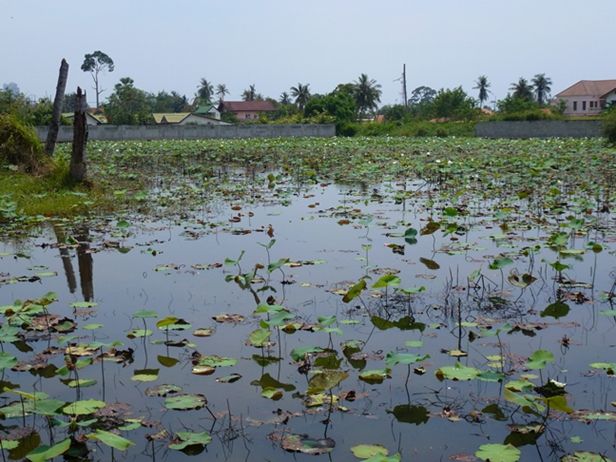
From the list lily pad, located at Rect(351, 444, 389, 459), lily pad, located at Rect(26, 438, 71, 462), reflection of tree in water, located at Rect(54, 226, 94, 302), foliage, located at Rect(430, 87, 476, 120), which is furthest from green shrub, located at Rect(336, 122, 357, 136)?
lily pad, located at Rect(26, 438, 71, 462)

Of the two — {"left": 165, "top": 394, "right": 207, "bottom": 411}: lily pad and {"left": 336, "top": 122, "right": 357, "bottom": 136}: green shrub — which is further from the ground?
{"left": 336, "top": 122, "right": 357, "bottom": 136}: green shrub

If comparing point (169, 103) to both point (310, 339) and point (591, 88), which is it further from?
point (310, 339)

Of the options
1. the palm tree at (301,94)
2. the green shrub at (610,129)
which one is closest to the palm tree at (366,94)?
the palm tree at (301,94)

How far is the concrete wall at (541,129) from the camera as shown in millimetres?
30312

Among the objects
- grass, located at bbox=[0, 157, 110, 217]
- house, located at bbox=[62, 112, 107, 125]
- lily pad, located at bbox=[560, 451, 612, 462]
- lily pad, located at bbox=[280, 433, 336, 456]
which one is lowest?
lily pad, located at bbox=[280, 433, 336, 456]

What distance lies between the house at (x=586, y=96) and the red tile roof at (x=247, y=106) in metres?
28.1

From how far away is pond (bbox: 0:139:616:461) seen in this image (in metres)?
2.49

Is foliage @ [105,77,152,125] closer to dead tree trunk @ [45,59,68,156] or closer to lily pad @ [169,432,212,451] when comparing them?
dead tree trunk @ [45,59,68,156]

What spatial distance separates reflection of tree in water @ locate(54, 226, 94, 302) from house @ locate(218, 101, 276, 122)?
63109 mm

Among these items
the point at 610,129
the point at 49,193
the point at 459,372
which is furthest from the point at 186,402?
the point at 610,129

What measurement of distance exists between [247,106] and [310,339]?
6887cm

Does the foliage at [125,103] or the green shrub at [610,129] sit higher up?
the foliage at [125,103]

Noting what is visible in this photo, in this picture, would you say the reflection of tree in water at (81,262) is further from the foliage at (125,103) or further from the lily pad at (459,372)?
the foliage at (125,103)

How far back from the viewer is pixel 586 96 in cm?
5728
